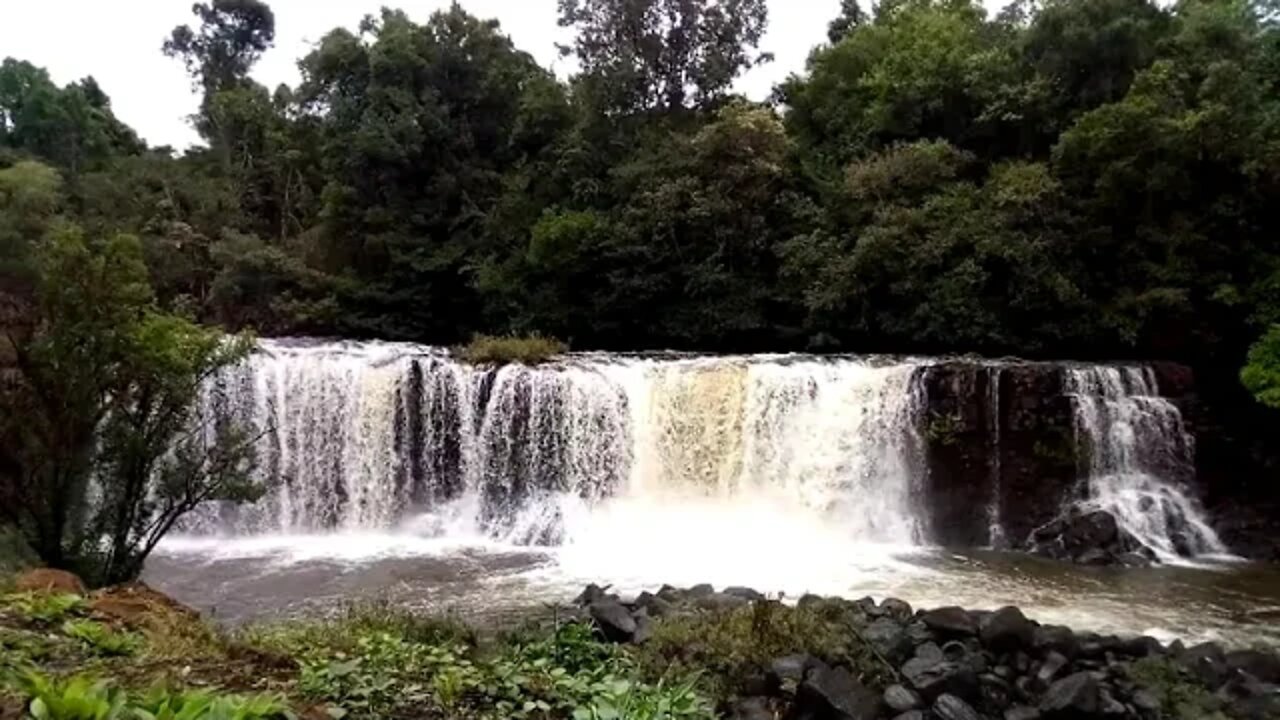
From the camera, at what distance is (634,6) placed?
72.4ft

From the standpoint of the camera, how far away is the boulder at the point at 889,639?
739cm

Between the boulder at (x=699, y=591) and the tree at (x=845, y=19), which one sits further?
the tree at (x=845, y=19)

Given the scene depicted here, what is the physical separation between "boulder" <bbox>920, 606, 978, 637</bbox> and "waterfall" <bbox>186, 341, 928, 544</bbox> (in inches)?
232

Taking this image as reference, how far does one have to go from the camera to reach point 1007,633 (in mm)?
7621

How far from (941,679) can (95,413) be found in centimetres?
729

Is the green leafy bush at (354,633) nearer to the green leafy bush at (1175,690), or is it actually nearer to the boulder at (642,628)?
the boulder at (642,628)

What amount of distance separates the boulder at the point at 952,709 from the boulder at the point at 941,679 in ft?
0.43

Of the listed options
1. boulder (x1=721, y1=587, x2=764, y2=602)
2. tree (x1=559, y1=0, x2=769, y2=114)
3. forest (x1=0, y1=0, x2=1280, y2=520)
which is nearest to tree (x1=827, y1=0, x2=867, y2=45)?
forest (x1=0, y1=0, x2=1280, y2=520)

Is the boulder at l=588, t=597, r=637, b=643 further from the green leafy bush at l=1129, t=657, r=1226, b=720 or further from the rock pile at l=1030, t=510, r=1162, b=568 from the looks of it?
the rock pile at l=1030, t=510, r=1162, b=568

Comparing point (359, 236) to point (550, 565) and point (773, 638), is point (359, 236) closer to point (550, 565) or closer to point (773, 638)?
point (550, 565)

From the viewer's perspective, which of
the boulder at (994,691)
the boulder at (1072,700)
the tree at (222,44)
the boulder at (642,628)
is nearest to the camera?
the boulder at (1072,700)

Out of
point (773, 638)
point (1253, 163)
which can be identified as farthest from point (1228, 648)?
point (1253, 163)

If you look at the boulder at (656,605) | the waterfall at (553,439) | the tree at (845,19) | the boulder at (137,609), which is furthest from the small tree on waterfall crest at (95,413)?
the tree at (845,19)

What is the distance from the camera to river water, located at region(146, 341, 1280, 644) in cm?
1223
